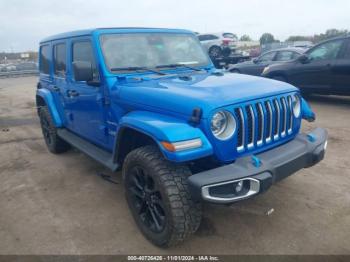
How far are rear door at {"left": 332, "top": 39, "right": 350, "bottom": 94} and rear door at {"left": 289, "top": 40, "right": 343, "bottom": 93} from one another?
0.37ft

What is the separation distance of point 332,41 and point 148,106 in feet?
21.0

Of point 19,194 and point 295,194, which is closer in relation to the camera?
point 295,194

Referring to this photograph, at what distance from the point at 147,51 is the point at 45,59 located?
8.17 ft

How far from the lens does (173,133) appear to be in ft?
8.02

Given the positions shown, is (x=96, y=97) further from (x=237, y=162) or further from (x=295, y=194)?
(x=295, y=194)

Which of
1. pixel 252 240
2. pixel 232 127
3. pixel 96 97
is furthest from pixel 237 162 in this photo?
pixel 96 97

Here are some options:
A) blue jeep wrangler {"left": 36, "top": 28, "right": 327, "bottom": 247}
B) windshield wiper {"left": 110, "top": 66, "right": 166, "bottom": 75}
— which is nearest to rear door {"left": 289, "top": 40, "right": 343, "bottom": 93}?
blue jeep wrangler {"left": 36, "top": 28, "right": 327, "bottom": 247}

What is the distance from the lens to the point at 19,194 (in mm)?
4070

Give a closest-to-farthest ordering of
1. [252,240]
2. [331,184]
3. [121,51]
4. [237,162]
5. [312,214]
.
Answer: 1. [237,162]
2. [252,240]
3. [312,214]
4. [121,51]
5. [331,184]

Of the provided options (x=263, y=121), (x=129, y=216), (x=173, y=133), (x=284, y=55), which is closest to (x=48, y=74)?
(x=129, y=216)

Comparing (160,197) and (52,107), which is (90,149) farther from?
(160,197)

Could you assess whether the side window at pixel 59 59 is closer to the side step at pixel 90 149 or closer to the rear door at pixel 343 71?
the side step at pixel 90 149

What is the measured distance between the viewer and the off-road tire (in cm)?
531

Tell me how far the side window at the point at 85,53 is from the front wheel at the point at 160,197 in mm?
1280
